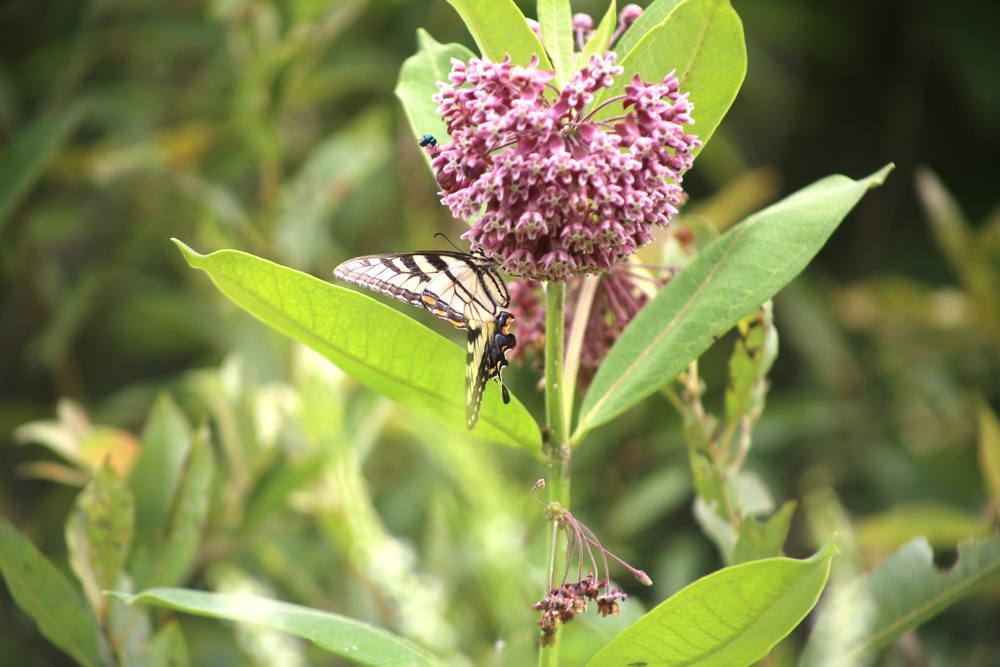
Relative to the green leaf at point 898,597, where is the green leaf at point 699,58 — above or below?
above

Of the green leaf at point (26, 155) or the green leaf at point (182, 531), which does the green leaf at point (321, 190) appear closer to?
the green leaf at point (26, 155)

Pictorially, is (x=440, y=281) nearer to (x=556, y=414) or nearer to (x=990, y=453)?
(x=556, y=414)

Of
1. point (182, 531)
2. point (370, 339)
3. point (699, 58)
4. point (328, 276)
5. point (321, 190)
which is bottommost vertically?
point (182, 531)

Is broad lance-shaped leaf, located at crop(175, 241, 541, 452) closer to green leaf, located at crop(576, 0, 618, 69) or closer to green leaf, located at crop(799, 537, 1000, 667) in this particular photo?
green leaf, located at crop(576, 0, 618, 69)

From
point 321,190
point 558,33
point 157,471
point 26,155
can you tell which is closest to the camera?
point 558,33

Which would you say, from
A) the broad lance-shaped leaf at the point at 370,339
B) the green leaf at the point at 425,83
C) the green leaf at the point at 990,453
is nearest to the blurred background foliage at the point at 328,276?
the green leaf at the point at 990,453

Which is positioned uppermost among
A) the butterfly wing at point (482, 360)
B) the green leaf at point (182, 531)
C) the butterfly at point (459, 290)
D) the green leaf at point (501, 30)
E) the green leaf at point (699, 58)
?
the green leaf at point (501, 30)

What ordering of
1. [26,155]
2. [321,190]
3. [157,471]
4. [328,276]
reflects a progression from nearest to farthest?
[157,471]
[26,155]
[321,190]
[328,276]

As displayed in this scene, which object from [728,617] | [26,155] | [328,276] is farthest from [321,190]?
[728,617]
